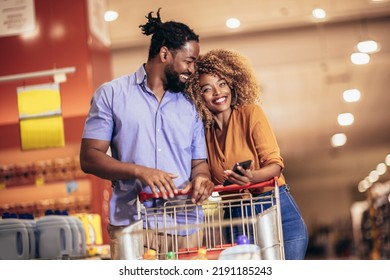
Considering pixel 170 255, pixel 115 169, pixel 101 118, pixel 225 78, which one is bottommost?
pixel 170 255

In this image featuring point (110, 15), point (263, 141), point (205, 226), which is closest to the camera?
point (205, 226)

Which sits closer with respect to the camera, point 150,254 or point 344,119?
point 150,254

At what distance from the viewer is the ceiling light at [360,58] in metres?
4.15

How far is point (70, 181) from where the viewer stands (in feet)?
21.1

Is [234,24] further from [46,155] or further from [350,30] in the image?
[46,155]

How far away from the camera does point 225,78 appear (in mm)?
3379

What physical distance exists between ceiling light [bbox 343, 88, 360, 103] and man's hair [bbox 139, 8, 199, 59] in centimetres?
121

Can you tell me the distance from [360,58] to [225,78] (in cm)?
118

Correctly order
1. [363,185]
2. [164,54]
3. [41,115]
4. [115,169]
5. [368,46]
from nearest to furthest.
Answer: [115,169] < [164,54] < [368,46] < [363,185] < [41,115]

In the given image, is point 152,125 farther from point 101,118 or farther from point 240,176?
point 240,176

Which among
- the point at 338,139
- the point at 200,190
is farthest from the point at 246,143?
the point at 338,139

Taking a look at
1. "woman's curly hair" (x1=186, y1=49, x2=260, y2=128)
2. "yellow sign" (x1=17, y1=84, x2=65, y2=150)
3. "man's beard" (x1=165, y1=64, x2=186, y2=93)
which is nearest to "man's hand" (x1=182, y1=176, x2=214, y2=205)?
"woman's curly hair" (x1=186, y1=49, x2=260, y2=128)

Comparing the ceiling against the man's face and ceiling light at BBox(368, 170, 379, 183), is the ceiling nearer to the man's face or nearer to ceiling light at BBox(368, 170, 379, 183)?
ceiling light at BBox(368, 170, 379, 183)

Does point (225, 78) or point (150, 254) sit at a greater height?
point (225, 78)
